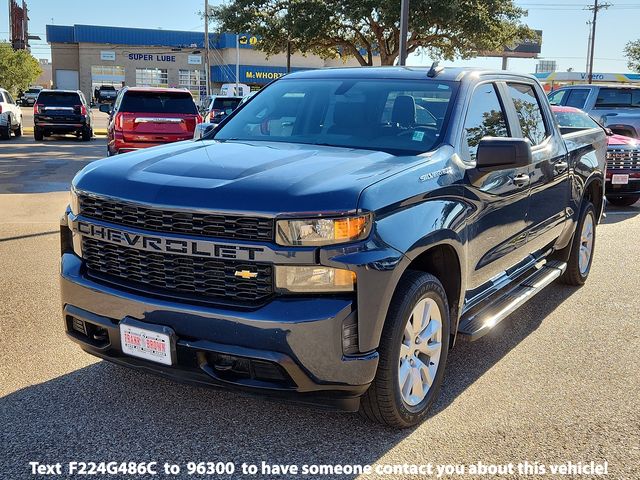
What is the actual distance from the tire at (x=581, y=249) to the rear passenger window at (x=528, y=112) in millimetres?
1220

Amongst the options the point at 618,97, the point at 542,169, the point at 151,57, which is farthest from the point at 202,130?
the point at 151,57

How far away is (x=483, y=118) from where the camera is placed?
4477 millimetres

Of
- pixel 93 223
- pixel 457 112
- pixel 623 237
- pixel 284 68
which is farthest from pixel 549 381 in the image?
pixel 284 68

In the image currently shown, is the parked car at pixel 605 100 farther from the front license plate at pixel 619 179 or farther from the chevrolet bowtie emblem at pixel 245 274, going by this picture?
the chevrolet bowtie emblem at pixel 245 274

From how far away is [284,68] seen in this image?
7150 cm

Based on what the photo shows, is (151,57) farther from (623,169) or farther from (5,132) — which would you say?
(623,169)

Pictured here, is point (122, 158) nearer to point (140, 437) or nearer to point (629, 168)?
point (140, 437)

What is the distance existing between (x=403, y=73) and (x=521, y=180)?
3.52ft

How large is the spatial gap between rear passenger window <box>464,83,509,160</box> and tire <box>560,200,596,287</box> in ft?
6.27

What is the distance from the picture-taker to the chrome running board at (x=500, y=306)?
4.07 meters

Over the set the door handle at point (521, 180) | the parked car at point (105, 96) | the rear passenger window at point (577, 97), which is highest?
the parked car at point (105, 96)

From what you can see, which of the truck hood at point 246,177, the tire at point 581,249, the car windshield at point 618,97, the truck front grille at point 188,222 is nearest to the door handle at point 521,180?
the truck hood at point 246,177

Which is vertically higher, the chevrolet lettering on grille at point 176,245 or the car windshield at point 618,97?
the car windshield at point 618,97

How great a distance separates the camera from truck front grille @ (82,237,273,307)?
306 cm
